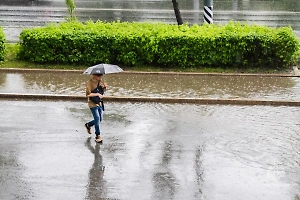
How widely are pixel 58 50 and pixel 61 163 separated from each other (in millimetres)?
7148

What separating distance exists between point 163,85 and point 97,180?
604 cm

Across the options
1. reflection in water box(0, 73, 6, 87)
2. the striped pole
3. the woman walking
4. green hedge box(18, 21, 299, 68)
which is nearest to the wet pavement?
reflection in water box(0, 73, 6, 87)

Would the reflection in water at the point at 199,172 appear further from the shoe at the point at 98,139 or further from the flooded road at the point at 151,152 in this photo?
the shoe at the point at 98,139

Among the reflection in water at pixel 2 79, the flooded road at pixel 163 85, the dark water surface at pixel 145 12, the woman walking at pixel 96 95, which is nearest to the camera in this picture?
the woman walking at pixel 96 95

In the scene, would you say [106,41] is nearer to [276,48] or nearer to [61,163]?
[276,48]

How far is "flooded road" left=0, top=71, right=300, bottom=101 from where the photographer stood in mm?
13148

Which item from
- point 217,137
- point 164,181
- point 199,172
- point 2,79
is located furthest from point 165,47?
point 164,181

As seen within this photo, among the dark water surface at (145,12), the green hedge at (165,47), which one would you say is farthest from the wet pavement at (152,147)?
the dark water surface at (145,12)

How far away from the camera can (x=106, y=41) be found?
600 inches

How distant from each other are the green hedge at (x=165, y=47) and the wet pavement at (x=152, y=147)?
1597mm

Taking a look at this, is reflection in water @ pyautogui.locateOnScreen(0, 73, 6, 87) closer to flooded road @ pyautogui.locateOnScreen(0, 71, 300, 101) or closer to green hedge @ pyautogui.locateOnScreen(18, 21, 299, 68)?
flooded road @ pyautogui.locateOnScreen(0, 71, 300, 101)

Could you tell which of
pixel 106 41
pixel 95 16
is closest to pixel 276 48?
pixel 106 41

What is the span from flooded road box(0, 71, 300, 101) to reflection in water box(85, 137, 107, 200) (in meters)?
3.99

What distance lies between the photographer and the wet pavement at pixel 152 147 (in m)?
8.01
